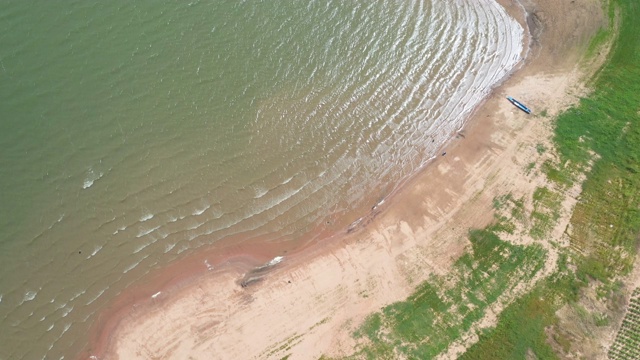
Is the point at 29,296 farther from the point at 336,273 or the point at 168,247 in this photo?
the point at 336,273

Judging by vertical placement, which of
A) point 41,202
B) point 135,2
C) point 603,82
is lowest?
point 603,82

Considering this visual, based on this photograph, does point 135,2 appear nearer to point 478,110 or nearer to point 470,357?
point 478,110

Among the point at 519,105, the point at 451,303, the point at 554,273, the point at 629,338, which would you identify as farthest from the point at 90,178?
the point at 629,338

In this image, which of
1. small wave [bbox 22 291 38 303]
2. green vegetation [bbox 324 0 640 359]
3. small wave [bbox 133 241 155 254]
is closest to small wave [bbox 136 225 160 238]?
small wave [bbox 133 241 155 254]

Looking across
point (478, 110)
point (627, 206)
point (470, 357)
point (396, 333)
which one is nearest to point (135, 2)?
point (478, 110)

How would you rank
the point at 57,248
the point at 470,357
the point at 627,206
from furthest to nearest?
the point at 627,206, the point at 57,248, the point at 470,357

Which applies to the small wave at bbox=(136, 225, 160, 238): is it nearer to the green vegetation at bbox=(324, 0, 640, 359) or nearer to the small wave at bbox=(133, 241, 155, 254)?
the small wave at bbox=(133, 241, 155, 254)

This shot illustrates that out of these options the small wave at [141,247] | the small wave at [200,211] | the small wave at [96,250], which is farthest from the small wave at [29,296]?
the small wave at [200,211]

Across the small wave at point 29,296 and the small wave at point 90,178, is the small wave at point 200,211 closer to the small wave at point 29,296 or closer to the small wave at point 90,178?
the small wave at point 90,178
